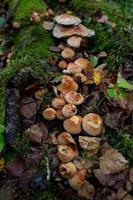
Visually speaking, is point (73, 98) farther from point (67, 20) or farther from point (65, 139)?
point (67, 20)

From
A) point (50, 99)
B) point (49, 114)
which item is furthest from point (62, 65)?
point (49, 114)

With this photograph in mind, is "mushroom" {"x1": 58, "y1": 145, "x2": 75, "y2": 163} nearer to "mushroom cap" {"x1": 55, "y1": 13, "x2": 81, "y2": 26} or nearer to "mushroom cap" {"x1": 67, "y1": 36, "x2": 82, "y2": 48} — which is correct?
"mushroom cap" {"x1": 67, "y1": 36, "x2": 82, "y2": 48}

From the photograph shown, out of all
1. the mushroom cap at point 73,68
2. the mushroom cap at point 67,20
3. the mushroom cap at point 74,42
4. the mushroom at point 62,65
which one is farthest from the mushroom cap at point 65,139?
the mushroom cap at point 67,20

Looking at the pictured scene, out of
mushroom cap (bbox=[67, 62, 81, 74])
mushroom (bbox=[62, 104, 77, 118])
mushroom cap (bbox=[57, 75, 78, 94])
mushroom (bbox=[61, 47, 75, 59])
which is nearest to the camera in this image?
mushroom (bbox=[62, 104, 77, 118])

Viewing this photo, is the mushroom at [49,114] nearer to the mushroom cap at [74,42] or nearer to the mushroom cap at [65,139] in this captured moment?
the mushroom cap at [65,139]

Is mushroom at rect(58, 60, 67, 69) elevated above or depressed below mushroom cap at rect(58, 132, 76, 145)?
above

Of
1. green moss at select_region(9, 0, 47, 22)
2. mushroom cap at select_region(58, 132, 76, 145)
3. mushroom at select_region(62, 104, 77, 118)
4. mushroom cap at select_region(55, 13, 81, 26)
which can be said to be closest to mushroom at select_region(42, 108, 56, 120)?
mushroom at select_region(62, 104, 77, 118)
